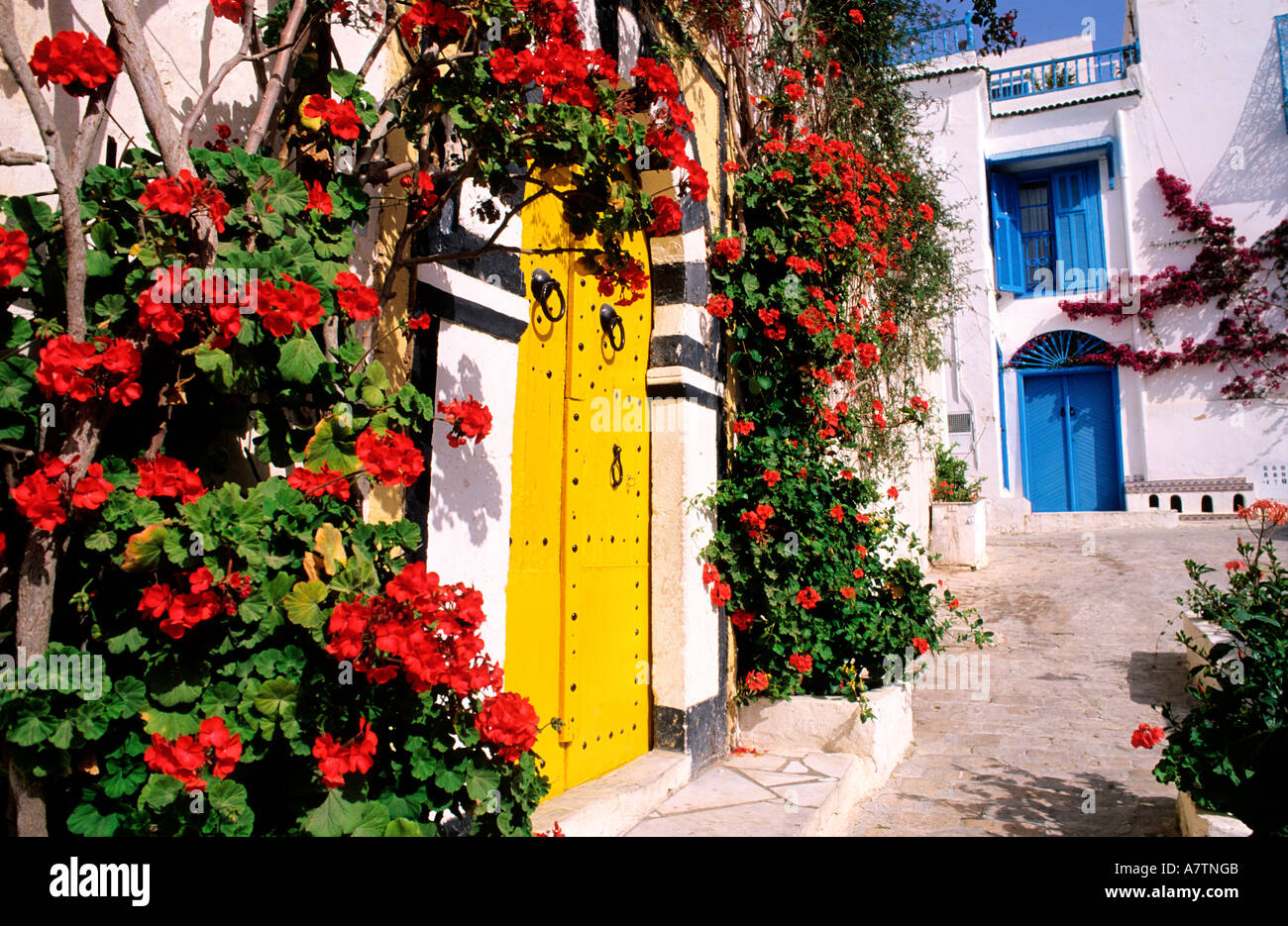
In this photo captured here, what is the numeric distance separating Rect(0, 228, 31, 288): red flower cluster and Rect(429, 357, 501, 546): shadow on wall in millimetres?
1105

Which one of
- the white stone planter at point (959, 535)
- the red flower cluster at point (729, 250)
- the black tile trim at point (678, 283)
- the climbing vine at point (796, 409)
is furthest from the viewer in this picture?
the white stone planter at point (959, 535)

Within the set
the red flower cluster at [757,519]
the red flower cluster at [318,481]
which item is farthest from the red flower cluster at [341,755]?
the red flower cluster at [757,519]

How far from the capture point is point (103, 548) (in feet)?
4.60

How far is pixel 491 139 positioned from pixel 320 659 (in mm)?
1211

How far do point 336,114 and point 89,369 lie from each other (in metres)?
0.70

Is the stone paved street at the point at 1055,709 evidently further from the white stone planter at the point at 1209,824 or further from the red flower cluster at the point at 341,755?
the red flower cluster at the point at 341,755

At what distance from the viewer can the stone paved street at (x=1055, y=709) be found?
12.3ft

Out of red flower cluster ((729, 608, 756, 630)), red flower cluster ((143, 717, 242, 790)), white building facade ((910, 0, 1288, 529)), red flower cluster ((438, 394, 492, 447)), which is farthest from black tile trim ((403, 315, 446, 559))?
white building facade ((910, 0, 1288, 529))

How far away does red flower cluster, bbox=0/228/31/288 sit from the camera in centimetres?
127

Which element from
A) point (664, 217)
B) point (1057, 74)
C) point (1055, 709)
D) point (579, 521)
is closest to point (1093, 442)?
point (1057, 74)

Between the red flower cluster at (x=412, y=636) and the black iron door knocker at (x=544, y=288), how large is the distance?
1.79 meters

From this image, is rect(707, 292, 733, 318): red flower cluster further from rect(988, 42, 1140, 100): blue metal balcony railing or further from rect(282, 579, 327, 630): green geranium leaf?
rect(988, 42, 1140, 100): blue metal balcony railing

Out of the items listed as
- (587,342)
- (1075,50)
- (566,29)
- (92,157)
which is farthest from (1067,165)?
(92,157)
